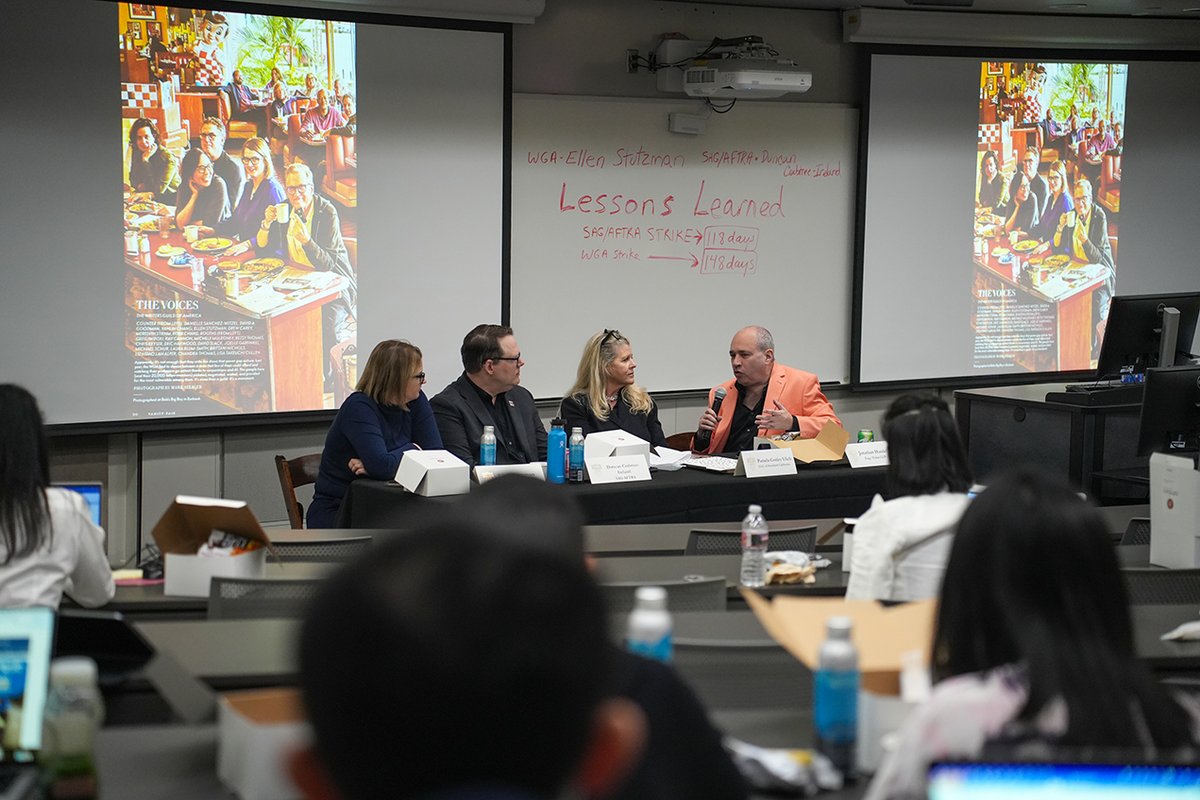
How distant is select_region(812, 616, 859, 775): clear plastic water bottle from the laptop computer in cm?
109

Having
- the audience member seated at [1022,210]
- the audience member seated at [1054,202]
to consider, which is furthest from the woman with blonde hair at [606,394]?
the audience member seated at [1054,202]

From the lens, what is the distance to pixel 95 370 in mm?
5590

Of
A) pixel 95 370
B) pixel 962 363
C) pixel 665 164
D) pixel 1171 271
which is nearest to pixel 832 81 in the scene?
pixel 665 164

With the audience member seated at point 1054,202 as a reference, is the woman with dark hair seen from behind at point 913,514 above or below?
below

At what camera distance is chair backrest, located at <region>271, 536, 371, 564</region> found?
3.60 metres

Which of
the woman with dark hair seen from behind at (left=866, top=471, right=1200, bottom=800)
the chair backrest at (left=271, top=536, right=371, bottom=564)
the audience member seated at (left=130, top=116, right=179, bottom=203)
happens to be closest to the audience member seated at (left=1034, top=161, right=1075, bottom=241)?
the audience member seated at (left=130, top=116, right=179, bottom=203)

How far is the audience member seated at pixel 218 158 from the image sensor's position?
5703mm

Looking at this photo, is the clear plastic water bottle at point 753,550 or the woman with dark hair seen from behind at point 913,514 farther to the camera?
the clear plastic water bottle at point 753,550

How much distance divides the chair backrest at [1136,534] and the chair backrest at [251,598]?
8.29 ft

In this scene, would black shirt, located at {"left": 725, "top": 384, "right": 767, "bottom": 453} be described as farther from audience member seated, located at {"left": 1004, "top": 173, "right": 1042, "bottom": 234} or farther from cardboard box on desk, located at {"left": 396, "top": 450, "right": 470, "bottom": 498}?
audience member seated, located at {"left": 1004, "top": 173, "right": 1042, "bottom": 234}

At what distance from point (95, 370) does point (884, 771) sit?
189 inches

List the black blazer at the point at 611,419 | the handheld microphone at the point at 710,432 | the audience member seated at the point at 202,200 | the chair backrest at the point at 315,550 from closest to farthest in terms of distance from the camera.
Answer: the chair backrest at the point at 315,550 → the black blazer at the point at 611,419 → the audience member seated at the point at 202,200 → the handheld microphone at the point at 710,432

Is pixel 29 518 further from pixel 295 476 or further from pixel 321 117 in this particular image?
pixel 321 117

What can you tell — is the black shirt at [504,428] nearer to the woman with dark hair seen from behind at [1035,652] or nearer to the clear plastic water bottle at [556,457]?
the clear plastic water bottle at [556,457]
